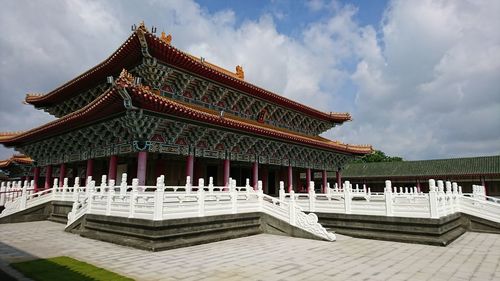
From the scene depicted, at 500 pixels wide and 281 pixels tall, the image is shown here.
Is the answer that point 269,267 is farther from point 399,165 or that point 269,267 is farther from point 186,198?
point 399,165

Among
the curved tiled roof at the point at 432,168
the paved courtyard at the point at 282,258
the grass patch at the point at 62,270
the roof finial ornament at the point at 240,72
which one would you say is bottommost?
the paved courtyard at the point at 282,258

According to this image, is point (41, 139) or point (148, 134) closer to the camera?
point (148, 134)

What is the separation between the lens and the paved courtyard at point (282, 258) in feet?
22.6

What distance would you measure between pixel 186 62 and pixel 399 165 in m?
31.5

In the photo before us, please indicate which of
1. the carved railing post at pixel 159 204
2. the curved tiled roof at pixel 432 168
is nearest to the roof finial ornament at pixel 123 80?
the carved railing post at pixel 159 204

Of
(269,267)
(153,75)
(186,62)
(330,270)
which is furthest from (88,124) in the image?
(330,270)

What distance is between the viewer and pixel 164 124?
15203 millimetres

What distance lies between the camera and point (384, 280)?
6.49 m

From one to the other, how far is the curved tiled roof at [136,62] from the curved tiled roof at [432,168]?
18456 mm

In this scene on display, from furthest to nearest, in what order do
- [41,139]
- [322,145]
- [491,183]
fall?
[491,183] → [322,145] → [41,139]

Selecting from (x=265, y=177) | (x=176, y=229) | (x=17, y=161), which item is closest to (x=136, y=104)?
(x=176, y=229)

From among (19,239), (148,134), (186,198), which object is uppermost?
(148,134)

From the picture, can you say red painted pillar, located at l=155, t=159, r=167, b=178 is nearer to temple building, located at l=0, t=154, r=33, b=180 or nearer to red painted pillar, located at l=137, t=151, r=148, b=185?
red painted pillar, located at l=137, t=151, r=148, b=185

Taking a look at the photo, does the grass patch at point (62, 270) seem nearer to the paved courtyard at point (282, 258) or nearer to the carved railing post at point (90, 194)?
the paved courtyard at point (282, 258)
